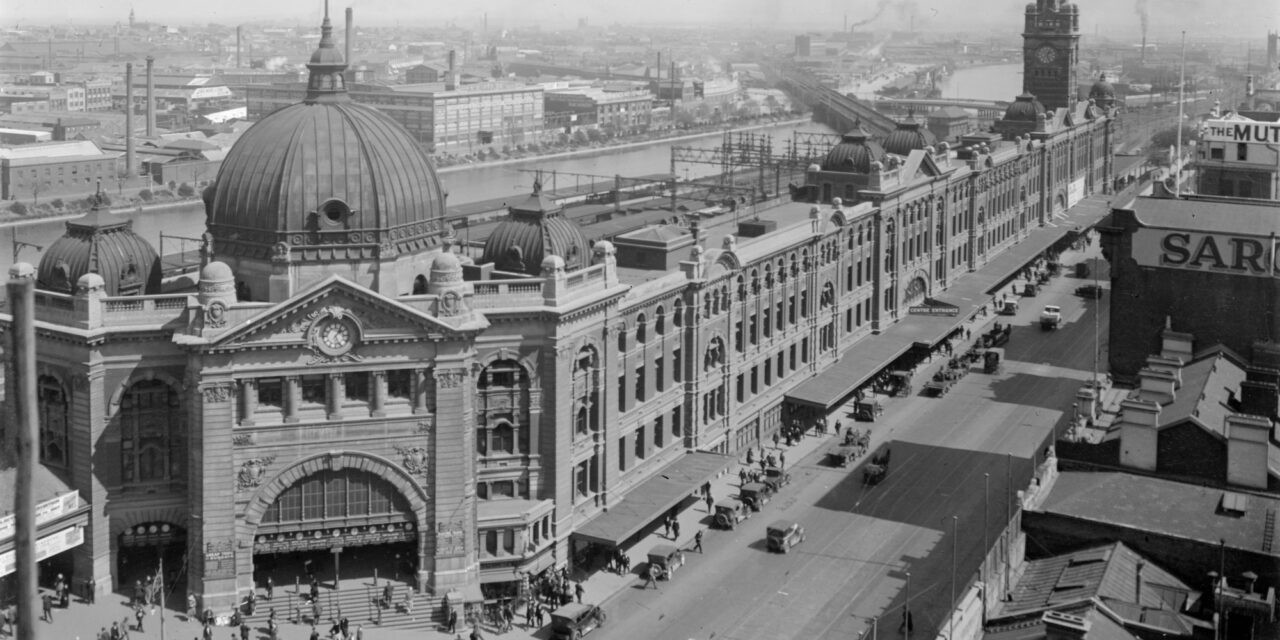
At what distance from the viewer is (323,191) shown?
64.2 meters

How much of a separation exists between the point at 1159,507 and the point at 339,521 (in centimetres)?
3315

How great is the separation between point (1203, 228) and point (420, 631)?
4393 centimetres

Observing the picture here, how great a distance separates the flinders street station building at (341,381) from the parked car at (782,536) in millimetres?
5401

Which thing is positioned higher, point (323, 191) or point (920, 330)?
point (323, 191)

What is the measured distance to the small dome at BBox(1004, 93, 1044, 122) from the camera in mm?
160625

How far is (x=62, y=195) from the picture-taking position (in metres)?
199

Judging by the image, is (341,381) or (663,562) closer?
(341,381)

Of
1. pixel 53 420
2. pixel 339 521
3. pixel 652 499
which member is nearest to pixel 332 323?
pixel 339 521

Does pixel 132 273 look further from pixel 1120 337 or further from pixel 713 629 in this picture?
pixel 1120 337

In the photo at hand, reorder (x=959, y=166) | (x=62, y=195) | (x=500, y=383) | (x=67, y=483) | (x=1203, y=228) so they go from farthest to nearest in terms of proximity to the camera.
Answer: (x=62, y=195)
(x=959, y=166)
(x=1203, y=228)
(x=500, y=383)
(x=67, y=483)

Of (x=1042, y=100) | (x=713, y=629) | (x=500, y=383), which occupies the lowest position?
(x=713, y=629)

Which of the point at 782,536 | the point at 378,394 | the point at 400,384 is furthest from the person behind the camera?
the point at 782,536

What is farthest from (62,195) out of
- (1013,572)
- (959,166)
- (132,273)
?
(1013,572)

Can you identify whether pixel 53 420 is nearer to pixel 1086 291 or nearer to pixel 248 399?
pixel 248 399
